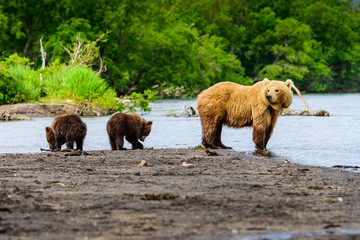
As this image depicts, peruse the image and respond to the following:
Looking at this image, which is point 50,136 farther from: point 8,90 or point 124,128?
point 8,90

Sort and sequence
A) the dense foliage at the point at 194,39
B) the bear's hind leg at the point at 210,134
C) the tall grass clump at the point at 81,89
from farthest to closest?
the dense foliage at the point at 194,39 → the tall grass clump at the point at 81,89 → the bear's hind leg at the point at 210,134

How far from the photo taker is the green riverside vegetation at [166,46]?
27.8 m

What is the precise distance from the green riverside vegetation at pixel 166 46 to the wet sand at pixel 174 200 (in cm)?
1569

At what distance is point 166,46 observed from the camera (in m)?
46.7

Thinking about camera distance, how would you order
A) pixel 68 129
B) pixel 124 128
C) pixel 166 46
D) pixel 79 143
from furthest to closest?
1. pixel 166 46
2. pixel 79 143
3. pixel 124 128
4. pixel 68 129

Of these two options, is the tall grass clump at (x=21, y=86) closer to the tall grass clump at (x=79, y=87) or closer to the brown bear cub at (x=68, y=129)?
the tall grass clump at (x=79, y=87)

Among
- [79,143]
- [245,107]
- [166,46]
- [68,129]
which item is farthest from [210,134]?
[166,46]

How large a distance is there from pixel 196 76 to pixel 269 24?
93.0 feet

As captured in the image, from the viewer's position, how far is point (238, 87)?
12.4 metres

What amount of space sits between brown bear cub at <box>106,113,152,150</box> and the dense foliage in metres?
27.6

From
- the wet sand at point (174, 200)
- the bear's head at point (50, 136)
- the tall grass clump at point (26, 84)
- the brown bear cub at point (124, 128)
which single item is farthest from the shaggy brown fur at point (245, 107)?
the tall grass clump at point (26, 84)

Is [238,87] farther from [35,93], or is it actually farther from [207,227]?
[35,93]

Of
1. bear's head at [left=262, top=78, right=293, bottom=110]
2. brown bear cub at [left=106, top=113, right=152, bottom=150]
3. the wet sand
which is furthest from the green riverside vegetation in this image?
the wet sand

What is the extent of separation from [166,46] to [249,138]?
3133 cm
